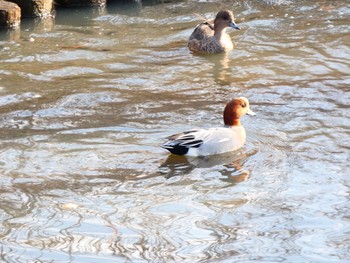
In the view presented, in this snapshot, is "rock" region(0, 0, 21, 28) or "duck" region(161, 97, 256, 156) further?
"rock" region(0, 0, 21, 28)

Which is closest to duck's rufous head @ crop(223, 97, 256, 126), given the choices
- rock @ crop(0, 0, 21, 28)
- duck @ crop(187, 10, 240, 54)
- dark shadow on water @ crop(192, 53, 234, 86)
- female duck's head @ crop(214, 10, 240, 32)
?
dark shadow on water @ crop(192, 53, 234, 86)

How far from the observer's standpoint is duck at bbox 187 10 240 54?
39.0 feet

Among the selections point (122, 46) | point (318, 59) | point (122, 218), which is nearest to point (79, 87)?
point (122, 46)

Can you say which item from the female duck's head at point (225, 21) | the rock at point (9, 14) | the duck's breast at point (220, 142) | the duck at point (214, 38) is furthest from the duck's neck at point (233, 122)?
the rock at point (9, 14)

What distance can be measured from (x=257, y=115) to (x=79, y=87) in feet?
7.30

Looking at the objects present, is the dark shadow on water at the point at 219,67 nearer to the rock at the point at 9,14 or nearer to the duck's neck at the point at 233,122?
the duck's neck at the point at 233,122

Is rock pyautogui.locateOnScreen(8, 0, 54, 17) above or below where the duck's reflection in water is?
above

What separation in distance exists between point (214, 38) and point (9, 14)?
3.19 metres

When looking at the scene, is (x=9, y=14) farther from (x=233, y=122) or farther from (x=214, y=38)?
(x=233, y=122)

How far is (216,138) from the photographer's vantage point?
789 centimetres

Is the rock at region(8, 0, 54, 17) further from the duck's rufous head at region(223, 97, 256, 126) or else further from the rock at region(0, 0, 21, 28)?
the duck's rufous head at region(223, 97, 256, 126)

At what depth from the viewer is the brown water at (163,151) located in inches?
237

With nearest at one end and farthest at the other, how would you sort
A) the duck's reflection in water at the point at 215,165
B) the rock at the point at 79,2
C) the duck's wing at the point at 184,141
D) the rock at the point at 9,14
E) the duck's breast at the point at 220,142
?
the duck's reflection in water at the point at 215,165, the duck's wing at the point at 184,141, the duck's breast at the point at 220,142, the rock at the point at 9,14, the rock at the point at 79,2

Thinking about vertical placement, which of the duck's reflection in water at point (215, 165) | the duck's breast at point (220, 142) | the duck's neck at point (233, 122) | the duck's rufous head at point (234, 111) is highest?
the duck's rufous head at point (234, 111)
